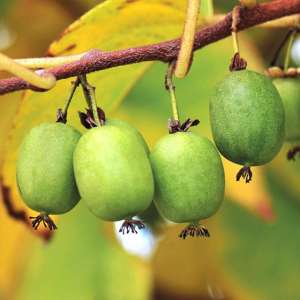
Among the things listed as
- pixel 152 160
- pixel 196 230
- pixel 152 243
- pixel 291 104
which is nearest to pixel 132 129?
pixel 152 160

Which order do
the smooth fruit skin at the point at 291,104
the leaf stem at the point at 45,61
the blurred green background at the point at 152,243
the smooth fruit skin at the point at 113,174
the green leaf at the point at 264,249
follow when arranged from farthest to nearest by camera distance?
the green leaf at the point at 264,249
the blurred green background at the point at 152,243
the smooth fruit skin at the point at 291,104
the leaf stem at the point at 45,61
the smooth fruit skin at the point at 113,174

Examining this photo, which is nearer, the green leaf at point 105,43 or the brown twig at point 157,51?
the brown twig at point 157,51

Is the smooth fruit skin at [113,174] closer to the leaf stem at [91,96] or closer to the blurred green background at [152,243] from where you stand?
the leaf stem at [91,96]

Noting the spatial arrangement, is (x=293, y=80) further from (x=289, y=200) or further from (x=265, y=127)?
(x=289, y=200)

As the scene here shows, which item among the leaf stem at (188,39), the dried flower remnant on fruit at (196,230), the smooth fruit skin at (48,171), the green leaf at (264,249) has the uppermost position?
the leaf stem at (188,39)

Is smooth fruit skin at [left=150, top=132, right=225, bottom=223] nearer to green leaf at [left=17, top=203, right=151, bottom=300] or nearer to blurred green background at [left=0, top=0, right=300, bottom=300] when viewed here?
blurred green background at [left=0, top=0, right=300, bottom=300]

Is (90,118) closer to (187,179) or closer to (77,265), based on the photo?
(187,179)

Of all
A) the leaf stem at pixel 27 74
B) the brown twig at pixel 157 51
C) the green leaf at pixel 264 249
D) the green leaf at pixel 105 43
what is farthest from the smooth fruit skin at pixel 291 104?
the green leaf at pixel 264 249
